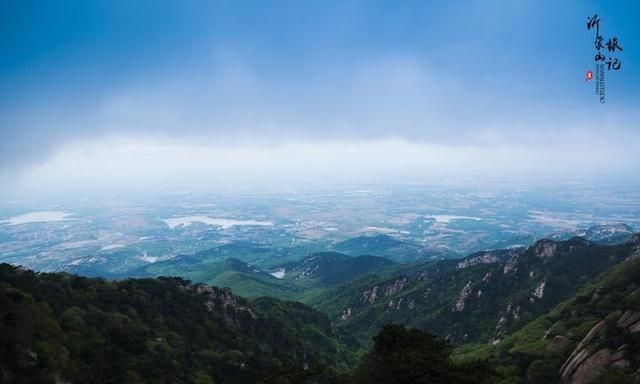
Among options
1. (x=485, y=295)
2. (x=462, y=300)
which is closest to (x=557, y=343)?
(x=485, y=295)

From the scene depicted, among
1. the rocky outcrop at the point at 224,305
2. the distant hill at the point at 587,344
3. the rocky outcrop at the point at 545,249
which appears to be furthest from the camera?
the rocky outcrop at the point at 545,249

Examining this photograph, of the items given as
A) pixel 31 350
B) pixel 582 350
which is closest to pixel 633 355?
pixel 582 350

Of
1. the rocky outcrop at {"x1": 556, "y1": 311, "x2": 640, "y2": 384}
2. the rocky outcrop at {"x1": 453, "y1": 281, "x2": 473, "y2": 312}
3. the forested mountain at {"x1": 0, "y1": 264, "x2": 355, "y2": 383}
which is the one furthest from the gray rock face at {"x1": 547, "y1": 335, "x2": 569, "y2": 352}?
the rocky outcrop at {"x1": 453, "y1": 281, "x2": 473, "y2": 312}

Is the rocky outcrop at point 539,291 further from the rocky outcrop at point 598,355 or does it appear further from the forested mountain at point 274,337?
the rocky outcrop at point 598,355

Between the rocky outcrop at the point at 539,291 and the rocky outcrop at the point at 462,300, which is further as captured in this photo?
the rocky outcrop at the point at 462,300

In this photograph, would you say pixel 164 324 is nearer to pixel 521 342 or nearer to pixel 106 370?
pixel 106 370

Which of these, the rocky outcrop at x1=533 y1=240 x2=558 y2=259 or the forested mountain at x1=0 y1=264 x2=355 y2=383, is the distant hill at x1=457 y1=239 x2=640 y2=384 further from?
the rocky outcrop at x1=533 y1=240 x2=558 y2=259

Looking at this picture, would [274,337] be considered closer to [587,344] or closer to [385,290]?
[587,344]

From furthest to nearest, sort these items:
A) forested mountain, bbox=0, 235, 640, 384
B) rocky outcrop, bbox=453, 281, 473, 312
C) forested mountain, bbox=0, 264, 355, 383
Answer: rocky outcrop, bbox=453, 281, 473, 312 → forested mountain, bbox=0, 264, 355, 383 → forested mountain, bbox=0, 235, 640, 384

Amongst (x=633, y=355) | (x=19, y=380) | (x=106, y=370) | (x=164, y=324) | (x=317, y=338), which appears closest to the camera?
(x=19, y=380)

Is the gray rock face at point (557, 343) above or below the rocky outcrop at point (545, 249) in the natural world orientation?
above

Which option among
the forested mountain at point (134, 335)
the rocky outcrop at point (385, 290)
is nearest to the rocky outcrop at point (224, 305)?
the forested mountain at point (134, 335)
